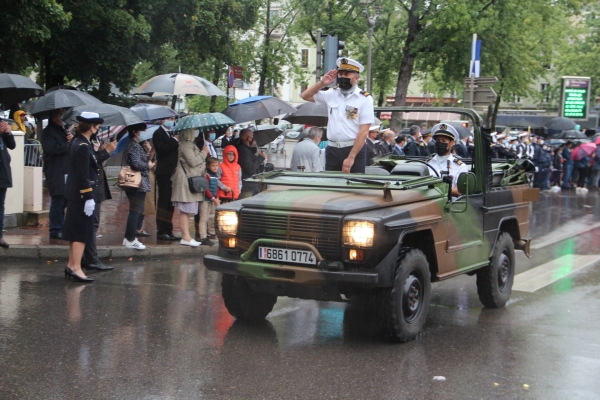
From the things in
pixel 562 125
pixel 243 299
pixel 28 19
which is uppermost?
pixel 28 19

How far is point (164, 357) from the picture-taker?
5.84 metres

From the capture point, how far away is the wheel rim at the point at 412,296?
20.7 ft

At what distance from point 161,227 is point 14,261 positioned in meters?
2.41

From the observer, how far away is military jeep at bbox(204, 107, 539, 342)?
5996 mm

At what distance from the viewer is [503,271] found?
8.34 metres

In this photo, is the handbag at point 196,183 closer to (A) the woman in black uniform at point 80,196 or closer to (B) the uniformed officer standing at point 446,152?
(A) the woman in black uniform at point 80,196

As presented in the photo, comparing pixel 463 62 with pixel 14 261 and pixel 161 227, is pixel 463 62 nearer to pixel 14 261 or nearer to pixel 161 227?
pixel 161 227

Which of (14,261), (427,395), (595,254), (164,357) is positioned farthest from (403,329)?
(595,254)

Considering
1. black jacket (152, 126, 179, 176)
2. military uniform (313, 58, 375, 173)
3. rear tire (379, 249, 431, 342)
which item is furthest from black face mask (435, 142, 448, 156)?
black jacket (152, 126, 179, 176)

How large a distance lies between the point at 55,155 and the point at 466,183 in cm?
623

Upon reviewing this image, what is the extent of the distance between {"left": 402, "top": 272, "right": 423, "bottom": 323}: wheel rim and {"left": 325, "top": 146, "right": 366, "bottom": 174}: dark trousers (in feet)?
6.02

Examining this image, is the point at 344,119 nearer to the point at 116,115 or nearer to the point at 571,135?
the point at 116,115

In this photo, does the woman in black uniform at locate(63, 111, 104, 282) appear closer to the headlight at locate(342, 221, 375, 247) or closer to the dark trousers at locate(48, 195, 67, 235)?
the dark trousers at locate(48, 195, 67, 235)

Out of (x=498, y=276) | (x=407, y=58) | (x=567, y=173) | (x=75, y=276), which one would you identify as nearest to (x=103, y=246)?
(x=75, y=276)
